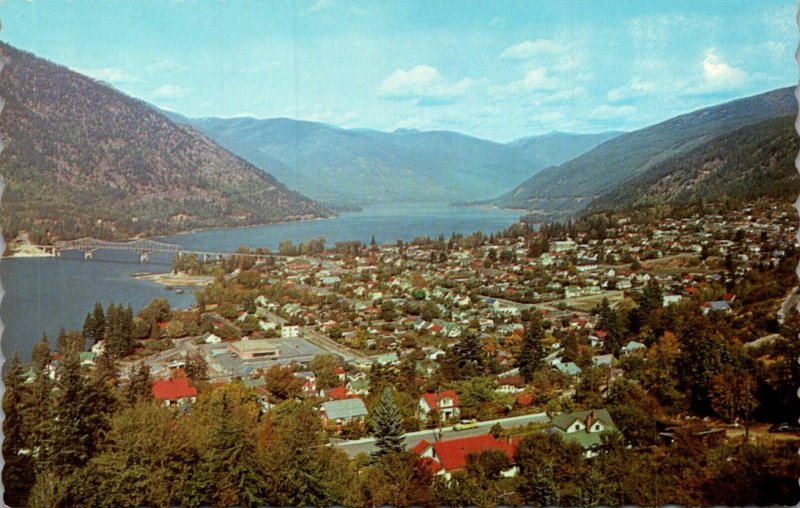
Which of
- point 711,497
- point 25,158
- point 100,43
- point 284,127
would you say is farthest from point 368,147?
point 711,497

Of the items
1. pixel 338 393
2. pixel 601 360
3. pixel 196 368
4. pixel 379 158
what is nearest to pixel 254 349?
pixel 196 368

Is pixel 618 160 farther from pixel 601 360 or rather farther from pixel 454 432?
pixel 454 432

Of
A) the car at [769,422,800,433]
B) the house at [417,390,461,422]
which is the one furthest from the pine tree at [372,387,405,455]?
the car at [769,422,800,433]

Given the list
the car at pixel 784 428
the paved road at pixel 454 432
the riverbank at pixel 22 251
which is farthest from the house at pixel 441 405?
the riverbank at pixel 22 251

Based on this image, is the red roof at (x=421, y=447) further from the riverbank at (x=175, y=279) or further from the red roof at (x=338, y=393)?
the riverbank at (x=175, y=279)

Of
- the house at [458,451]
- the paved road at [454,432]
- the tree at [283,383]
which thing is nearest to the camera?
the house at [458,451]

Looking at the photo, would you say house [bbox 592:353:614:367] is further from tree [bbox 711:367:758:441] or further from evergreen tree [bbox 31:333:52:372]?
evergreen tree [bbox 31:333:52:372]

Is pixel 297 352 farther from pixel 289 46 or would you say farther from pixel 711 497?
pixel 711 497

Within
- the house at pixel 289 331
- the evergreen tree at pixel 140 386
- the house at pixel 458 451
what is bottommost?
the house at pixel 458 451
